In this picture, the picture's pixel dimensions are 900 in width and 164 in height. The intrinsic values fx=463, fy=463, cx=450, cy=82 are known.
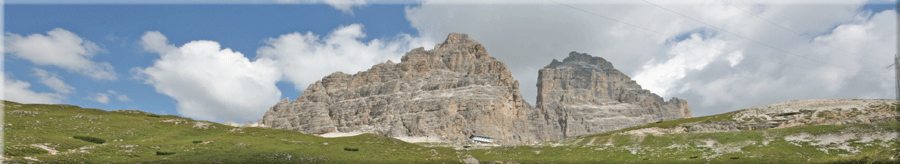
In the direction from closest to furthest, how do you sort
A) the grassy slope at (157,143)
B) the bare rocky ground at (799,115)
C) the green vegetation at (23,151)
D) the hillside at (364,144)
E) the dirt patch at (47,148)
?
1. the green vegetation at (23,151)
2. the dirt patch at (47,148)
3. the grassy slope at (157,143)
4. the hillside at (364,144)
5. the bare rocky ground at (799,115)

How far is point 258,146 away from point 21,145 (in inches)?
789

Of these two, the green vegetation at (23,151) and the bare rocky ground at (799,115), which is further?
the bare rocky ground at (799,115)

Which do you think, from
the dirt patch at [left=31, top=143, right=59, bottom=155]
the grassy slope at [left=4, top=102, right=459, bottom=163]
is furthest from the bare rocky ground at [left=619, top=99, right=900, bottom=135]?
the dirt patch at [left=31, top=143, right=59, bottom=155]

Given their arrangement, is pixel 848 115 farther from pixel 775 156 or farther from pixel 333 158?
pixel 333 158

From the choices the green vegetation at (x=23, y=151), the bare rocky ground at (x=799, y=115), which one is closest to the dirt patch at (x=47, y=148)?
the green vegetation at (x=23, y=151)

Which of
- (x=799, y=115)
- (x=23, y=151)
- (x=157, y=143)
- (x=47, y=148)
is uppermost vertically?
(x=799, y=115)

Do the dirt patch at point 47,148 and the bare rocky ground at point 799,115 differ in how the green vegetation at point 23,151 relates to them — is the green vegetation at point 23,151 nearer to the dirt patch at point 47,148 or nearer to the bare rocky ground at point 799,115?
the dirt patch at point 47,148

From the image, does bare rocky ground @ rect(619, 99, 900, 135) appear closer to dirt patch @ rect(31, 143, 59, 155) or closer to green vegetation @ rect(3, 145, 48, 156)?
dirt patch @ rect(31, 143, 59, 155)

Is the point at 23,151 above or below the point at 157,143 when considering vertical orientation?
below

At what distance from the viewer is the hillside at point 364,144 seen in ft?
148

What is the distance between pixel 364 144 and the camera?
2424 inches

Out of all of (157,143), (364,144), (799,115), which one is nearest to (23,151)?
(157,143)

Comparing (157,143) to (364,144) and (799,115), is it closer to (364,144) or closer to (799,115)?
(364,144)

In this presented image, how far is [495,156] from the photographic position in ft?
221
